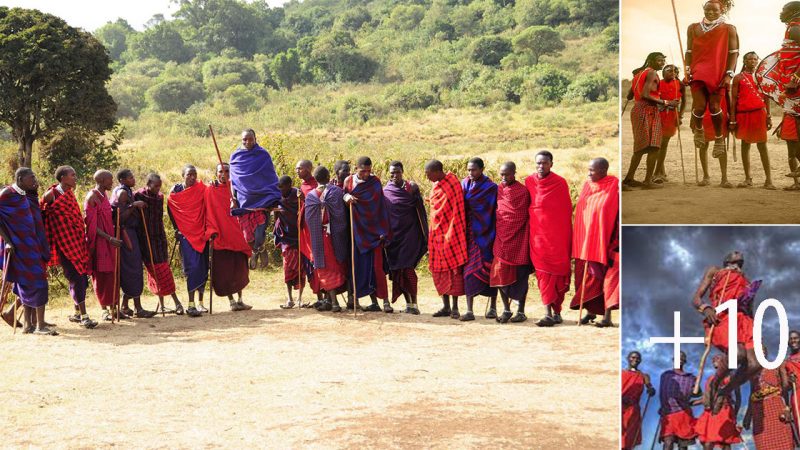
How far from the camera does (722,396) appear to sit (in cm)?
380

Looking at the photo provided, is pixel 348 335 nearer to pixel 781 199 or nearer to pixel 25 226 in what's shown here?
Answer: pixel 25 226

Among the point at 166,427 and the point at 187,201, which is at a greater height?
the point at 187,201

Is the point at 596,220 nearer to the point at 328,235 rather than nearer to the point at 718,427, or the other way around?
the point at 328,235

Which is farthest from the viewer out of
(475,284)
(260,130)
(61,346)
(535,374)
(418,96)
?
(418,96)

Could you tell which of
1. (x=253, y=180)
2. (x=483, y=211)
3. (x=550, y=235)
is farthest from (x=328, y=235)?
(x=550, y=235)

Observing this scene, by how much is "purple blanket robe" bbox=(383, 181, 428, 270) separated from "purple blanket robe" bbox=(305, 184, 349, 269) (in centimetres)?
51

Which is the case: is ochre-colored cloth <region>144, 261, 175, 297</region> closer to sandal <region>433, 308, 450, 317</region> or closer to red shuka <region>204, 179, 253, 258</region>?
red shuka <region>204, 179, 253, 258</region>

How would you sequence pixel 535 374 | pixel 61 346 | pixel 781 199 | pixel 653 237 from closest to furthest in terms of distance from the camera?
1. pixel 653 237
2. pixel 781 199
3. pixel 535 374
4. pixel 61 346

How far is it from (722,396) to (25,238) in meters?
7.13

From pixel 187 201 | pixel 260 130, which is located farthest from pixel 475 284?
pixel 260 130

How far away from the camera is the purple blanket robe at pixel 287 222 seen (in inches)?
415

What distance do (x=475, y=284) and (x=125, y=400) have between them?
13.2 ft

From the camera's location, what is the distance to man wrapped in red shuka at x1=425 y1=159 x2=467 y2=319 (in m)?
9.74

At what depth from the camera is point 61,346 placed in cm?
879
